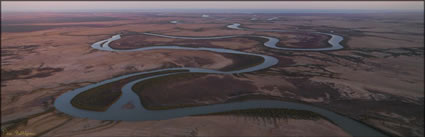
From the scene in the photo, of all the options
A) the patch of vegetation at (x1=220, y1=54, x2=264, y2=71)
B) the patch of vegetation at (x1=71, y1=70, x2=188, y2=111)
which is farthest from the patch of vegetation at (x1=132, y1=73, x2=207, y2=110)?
the patch of vegetation at (x1=220, y1=54, x2=264, y2=71)

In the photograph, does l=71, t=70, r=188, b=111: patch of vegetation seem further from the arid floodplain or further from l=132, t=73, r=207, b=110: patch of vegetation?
l=132, t=73, r=207, b=110: patch of vegetation

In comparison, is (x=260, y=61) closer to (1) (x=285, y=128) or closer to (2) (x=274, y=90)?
(2) (x=274, y=90)

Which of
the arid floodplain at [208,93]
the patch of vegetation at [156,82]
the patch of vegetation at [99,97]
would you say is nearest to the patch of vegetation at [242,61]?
the arid floodplain at [208,93]

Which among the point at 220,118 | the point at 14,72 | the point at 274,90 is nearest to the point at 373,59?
the point at 274,90

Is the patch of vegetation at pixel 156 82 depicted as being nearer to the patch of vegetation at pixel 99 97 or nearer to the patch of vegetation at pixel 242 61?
the patch of vegetation at pixel 99 97

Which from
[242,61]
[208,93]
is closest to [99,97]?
[208,93]

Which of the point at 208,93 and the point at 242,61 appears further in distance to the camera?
the point at 242,61

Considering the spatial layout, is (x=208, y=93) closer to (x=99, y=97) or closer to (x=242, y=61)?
(x=99, y=97)

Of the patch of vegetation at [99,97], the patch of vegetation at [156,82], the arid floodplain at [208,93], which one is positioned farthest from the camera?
the patch of vegetation at [156,82]
